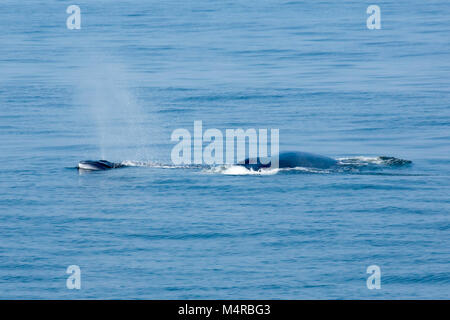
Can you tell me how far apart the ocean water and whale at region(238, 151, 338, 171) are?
0.57 metres

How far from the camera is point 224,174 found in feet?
121

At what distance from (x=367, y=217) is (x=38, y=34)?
64.0m

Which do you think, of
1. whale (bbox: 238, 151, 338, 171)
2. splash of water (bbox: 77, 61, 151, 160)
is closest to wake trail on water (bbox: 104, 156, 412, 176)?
whale (bbox: 238, 151, 338, 171)

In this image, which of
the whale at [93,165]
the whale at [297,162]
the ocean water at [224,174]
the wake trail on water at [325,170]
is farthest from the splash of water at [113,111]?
the whale at [297,162]

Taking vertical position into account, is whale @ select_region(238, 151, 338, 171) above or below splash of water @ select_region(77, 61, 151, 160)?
below

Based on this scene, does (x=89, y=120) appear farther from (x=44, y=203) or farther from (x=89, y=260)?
(x=89, y=260)

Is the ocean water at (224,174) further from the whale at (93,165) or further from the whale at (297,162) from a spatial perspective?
the whale at (297,162)

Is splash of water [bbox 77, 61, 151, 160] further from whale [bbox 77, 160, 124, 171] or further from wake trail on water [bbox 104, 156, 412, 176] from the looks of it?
wake trail on water [bbox 104, 156, 412, 176]

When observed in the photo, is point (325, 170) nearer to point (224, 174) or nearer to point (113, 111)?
point (224, 174)

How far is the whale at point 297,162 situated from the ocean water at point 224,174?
22.3 inches

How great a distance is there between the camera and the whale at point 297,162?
121 ft

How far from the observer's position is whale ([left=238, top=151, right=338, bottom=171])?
36938 millimetres

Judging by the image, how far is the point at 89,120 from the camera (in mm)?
50938
